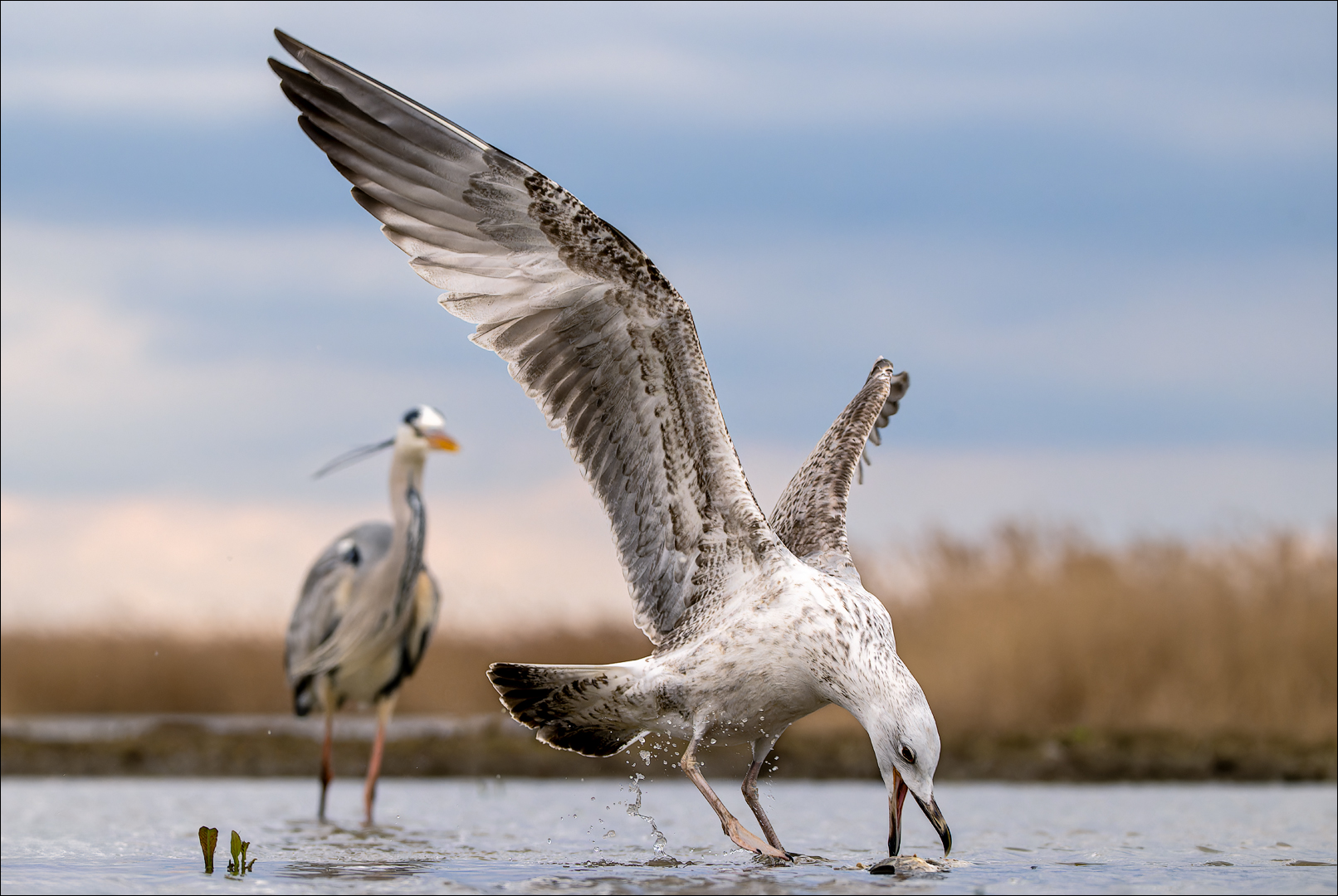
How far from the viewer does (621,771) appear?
1227cm

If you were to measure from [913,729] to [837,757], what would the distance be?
660 centimetres

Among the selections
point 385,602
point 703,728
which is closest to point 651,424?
point 703,728

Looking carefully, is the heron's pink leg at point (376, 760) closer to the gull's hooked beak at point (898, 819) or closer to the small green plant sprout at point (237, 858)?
the small green plant sprout at point (237, 858)

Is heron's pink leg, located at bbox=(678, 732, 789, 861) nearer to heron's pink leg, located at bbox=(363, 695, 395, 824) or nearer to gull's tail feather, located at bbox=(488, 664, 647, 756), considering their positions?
gull's tail feather, located at bbox=(488, 664, 647, 756)

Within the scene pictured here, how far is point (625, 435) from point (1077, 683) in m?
8.41

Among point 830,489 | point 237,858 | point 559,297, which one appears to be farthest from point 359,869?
point 830,489

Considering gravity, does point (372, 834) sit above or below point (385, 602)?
below

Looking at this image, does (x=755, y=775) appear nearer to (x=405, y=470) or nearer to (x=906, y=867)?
(x=906, y=867)

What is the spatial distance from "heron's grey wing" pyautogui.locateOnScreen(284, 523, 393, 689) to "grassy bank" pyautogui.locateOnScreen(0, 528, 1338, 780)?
155cm

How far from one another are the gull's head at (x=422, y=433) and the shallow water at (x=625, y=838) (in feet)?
7.81

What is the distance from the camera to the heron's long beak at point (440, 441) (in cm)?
1095

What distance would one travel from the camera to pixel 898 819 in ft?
19.1

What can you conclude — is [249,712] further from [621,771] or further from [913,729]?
[913,729]

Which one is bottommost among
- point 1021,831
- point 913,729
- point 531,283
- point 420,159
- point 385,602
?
point 1021,831
